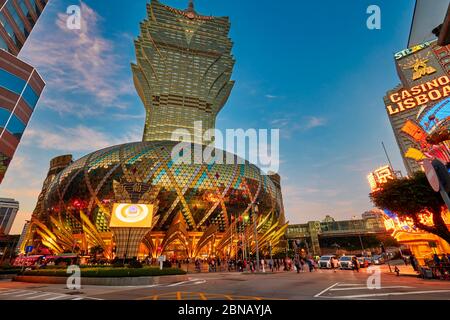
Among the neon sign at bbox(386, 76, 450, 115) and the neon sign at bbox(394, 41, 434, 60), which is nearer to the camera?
the neon sign at bbox(386, 76, 450, 115)

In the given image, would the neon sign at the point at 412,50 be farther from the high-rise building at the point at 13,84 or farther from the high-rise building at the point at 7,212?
the high-rise building at the point at 7,212

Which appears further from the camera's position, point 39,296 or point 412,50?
point 412,50

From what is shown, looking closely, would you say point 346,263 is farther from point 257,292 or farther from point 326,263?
point 257,292

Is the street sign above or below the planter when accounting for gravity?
above

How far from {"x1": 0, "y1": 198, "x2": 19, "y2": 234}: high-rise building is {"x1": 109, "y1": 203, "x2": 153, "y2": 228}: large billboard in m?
197

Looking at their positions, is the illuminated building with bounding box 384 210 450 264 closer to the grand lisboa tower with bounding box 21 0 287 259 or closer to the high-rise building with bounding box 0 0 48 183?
the grand lisboa tower with bounding box 21 0 287 259

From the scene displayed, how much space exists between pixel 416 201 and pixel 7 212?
22944 centimetres

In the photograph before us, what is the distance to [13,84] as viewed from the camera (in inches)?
1033

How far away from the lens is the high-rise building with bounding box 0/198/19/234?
163 m

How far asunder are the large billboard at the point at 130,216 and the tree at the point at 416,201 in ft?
80.0

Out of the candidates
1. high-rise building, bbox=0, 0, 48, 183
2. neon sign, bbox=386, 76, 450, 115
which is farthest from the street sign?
neon sign, bbox=386, 76, 450, 115

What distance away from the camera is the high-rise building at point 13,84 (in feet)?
82.8

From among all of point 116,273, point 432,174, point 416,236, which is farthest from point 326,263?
point 432,174
